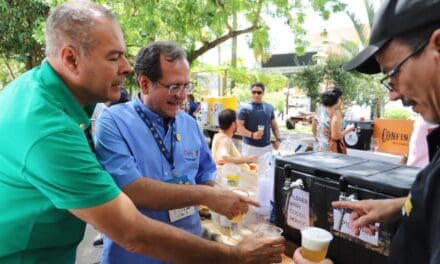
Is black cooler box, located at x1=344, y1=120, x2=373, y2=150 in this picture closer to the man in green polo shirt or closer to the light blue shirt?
the light blue shirt

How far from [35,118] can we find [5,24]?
10242 millimetres

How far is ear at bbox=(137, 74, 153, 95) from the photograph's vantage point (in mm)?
1771

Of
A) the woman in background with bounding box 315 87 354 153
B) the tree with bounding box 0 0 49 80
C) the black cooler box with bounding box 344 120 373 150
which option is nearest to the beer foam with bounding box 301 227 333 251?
the woman in background with bounding box 315 87 354 153

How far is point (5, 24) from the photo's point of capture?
9.14 m

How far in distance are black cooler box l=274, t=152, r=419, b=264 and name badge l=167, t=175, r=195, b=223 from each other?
1.69ft

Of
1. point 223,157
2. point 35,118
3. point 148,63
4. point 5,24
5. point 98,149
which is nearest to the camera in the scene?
point 35,118

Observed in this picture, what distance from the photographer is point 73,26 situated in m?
1.14

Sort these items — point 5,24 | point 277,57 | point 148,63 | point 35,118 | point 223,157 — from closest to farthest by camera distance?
point 35,118 → point 148,63 → point 223,157 → point 5,24 → point 277,57

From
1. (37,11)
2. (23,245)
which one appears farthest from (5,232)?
(37,11)

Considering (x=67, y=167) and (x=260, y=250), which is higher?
(x=67, y=167)

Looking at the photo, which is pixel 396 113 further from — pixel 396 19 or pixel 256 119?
pixel 396 19

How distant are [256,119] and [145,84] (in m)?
4.09

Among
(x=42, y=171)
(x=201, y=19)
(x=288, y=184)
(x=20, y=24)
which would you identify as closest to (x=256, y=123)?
(x=201, y=19)

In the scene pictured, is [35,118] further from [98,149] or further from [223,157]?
[223,157]
